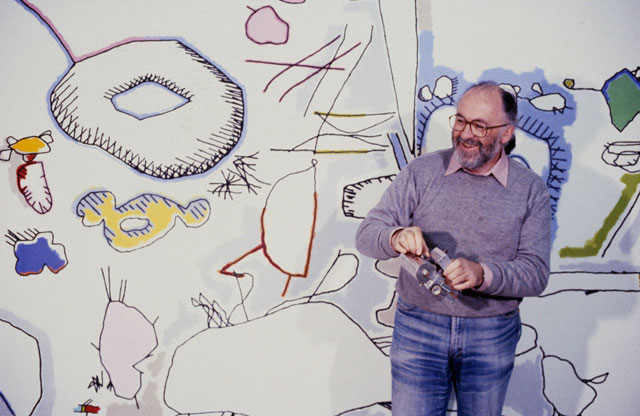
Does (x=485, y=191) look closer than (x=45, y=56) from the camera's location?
Yes

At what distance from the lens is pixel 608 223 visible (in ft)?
5.71

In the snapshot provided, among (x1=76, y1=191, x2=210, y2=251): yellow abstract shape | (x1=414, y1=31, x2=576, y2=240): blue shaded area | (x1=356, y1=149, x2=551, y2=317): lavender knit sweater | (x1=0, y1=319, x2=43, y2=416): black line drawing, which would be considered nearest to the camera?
(x1=356, y1=149, x2=551, y2=317): lavender knit sweater

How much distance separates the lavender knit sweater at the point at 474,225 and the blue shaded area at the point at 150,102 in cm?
95

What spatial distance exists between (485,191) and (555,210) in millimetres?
580

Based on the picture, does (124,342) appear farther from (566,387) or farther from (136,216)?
(566,387)

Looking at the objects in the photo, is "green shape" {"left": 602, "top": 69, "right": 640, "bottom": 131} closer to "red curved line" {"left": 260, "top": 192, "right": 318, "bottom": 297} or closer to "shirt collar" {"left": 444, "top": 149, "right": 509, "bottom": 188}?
"shirt collar" {"left": 444, "top": 149, "right": 509, "bottom": 188}

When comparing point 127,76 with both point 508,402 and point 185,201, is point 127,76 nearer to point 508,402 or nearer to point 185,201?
point 185,201

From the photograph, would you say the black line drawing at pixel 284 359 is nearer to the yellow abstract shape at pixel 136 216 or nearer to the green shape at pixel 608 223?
Answer: the yellow abstract shape at pixel 136 216

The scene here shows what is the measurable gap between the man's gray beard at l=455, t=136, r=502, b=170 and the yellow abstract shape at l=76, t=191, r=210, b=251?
100 cm

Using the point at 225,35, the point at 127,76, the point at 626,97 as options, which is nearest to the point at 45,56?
the point at 127,76

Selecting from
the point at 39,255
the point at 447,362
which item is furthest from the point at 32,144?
the point at 447,362

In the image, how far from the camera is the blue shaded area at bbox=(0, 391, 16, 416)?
193 cm

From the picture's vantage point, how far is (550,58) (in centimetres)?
168

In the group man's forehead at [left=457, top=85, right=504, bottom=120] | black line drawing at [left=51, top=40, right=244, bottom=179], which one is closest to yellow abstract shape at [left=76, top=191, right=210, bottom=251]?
black line drawing at [left=51, top=40, right=244, bottom=179]
